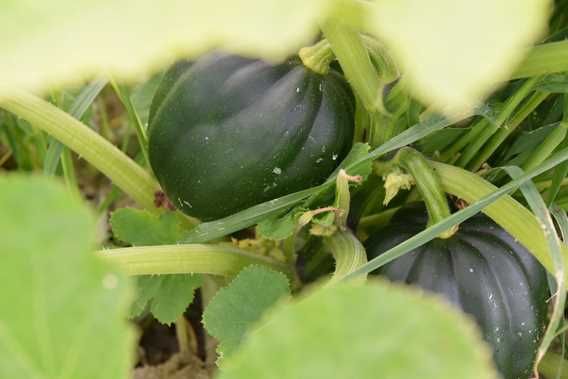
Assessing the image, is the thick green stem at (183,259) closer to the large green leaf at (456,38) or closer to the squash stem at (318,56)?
the squash stem at (318,56)

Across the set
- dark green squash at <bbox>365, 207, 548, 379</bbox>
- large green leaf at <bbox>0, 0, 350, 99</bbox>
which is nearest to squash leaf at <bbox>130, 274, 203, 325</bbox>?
dark green squash at <bbox>365, 207, 548, 379</bbox>

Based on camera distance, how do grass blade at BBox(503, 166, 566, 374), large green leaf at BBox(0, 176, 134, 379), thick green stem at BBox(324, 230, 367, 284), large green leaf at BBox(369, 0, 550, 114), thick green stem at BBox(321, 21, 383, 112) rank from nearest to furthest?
large green leaf at BBox(369, 0, 550, 114)
large green leaf at BBox(0, 176, 134, 379)
grass blade at BBox(503, 166, 566, 374)
thick green stem at BBox(321, 21, 383, 112)
thick green stem at BBox(324, 230, 367, 284)

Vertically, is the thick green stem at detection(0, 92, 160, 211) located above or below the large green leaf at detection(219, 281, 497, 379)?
below

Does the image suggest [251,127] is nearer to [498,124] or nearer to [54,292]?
[498,124]

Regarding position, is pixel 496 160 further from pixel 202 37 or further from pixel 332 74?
pixel 202 37

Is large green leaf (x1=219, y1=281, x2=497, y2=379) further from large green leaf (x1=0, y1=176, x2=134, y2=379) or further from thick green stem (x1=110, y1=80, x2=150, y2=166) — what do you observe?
thick green stem (x1=110, y1=80, x2=150, y2=166)

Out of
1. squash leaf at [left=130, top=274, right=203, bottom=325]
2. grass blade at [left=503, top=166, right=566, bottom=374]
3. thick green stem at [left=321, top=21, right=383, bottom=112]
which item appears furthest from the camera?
squash leaf at [left=130, top=274, right=203, bottom=325]

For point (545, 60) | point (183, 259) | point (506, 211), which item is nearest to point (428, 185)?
point (506, 211)

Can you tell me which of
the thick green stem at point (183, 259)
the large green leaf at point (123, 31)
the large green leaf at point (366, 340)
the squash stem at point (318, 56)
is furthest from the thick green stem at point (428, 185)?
the large green leaf at point (123, 31)
